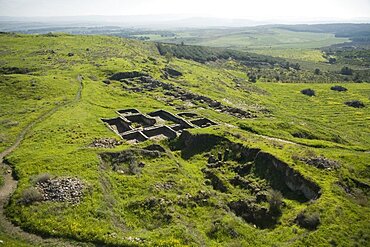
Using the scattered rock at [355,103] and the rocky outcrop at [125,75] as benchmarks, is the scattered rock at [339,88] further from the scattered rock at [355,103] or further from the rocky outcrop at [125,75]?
the rocky outcrop at [125,75]

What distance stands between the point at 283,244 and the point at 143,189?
1581 cm

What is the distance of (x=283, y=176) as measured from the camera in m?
36.9

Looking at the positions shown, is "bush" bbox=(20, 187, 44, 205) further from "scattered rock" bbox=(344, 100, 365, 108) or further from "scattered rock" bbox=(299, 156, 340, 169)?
"scattered rock" bbox=(344, 100, 365, 108)

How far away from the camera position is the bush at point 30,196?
30.6 metres

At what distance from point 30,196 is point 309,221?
26.2 m

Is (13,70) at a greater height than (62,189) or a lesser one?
greater

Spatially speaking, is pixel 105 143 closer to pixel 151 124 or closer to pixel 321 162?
pixel 151 124

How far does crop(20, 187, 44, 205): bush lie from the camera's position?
100 feet

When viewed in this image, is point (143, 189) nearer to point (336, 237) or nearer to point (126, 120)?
point (336, 237)

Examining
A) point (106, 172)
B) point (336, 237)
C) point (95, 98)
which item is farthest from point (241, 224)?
point (95, 98)

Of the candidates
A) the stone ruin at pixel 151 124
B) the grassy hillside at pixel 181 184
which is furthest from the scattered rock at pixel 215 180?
the stone ruin at pixel 151 124

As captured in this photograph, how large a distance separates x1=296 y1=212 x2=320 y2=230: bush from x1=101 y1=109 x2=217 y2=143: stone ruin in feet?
89.1

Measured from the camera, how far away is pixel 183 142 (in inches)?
1977

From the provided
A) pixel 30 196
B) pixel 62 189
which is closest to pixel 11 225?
pixel 30 196
